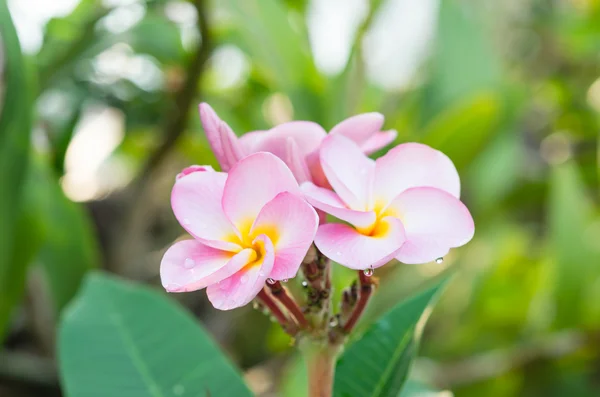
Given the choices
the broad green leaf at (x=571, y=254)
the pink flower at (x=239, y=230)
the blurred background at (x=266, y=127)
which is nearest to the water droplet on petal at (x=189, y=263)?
the pink flower at (x=239, y=230)

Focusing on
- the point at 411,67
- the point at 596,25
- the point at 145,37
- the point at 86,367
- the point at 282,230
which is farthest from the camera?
the point at 411,67

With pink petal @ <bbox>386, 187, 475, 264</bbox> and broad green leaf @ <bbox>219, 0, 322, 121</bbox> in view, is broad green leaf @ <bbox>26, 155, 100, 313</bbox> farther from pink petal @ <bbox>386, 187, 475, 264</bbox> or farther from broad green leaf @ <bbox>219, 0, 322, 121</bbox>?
pink petal @ <bbox>386, 187, 475, 264</bbox>

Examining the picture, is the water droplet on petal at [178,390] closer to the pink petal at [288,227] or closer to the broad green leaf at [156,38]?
the pink petal at [288,227]

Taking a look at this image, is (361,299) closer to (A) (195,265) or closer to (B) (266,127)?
(A) (195,265)

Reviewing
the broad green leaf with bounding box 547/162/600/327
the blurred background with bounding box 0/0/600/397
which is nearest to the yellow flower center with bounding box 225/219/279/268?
the blurred background with bounding box 0/0/600/397

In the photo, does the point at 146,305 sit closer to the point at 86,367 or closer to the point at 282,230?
the point at 86,367

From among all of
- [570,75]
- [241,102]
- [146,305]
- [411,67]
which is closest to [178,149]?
[241,102]
